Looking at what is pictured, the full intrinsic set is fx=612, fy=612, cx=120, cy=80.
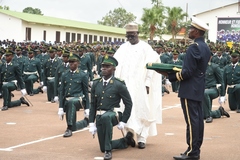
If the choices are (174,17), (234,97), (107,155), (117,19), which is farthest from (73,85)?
(117,19)

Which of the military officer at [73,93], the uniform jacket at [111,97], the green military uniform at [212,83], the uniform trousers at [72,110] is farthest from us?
the green military uniform at [212,83]

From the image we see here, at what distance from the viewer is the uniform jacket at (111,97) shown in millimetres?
10203

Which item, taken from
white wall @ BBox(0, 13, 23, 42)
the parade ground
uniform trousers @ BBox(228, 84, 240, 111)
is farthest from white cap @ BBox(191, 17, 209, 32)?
white wall @ BBox(0, 13, 23, 42)

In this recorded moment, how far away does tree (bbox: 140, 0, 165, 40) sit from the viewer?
201ft

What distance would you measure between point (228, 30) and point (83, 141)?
199 ft

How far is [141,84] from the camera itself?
10945 mm

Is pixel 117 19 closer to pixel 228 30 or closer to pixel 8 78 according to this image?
pixel 228 30

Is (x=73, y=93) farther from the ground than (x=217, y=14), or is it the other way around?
(x=217, y=14)

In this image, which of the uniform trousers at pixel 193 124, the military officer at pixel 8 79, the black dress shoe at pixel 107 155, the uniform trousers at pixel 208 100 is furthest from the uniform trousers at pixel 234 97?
the black dress shoe at pixel 107 155

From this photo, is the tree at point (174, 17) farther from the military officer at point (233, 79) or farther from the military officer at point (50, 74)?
the military officer at point (233, 79)

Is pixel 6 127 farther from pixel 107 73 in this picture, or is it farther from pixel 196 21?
pixel 196 21

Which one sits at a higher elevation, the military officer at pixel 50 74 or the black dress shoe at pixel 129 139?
the military officer at pixel 50 74

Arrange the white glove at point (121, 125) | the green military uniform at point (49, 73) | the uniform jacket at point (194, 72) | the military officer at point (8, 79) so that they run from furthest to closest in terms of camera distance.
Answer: the green military uniform at point (49, 73) → the military officer at point (8, 79) → the white glove at point (121, 125) → the uniform jacket at point (194, 72)

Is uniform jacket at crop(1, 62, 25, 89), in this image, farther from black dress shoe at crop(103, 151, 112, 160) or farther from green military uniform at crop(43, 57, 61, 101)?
black dress shoe at crop(103, 151, 112, 160)
